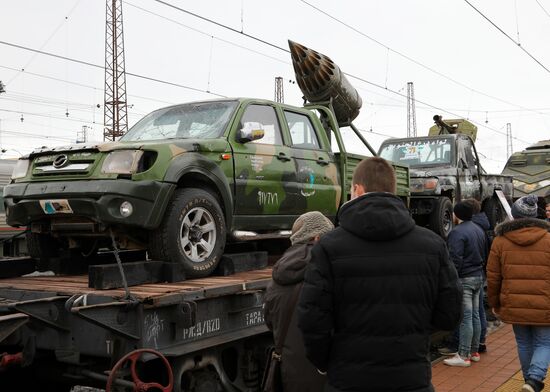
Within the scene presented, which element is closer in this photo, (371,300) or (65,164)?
(371,300)

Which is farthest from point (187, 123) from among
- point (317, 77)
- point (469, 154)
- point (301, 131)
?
point (469, 154)

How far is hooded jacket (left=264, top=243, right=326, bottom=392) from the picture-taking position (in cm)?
332

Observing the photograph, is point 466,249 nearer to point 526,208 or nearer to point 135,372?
point 526,208

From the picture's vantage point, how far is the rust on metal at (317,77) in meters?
8.69

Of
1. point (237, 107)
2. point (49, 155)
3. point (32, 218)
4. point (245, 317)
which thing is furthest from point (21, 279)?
point (237, 107)

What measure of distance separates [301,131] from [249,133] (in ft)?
4.31

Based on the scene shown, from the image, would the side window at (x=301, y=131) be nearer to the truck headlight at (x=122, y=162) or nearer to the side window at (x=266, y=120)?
the side window at (x=266, y=120)

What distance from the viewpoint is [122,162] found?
5.11 m

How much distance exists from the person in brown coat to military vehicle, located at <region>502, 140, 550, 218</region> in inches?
496

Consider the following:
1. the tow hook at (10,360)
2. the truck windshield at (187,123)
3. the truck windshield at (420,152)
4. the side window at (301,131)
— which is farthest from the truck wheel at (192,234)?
the truck windshield at (420,152)

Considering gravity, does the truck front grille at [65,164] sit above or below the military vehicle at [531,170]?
below

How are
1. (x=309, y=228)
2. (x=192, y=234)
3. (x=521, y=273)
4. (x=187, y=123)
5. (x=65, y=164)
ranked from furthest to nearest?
1. (x=187, y=123)
2. (x=192, y=234)
3. (x=65, y=164)
4. (x=521, y=273)
5. (x=309, y=228)

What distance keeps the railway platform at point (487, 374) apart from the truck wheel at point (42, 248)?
151 inches

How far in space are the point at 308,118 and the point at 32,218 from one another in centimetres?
336
